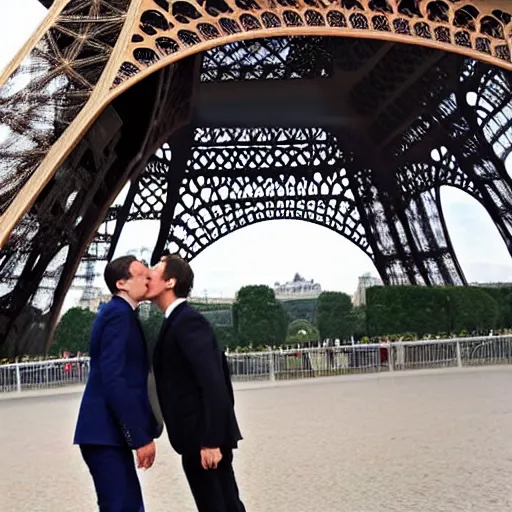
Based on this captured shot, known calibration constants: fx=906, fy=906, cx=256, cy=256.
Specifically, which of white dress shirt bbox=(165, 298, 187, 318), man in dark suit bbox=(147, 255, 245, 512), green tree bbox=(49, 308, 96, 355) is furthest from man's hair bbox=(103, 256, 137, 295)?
green tree bbox=(49, 308, 96, 355)

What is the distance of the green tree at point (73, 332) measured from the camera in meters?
23.7

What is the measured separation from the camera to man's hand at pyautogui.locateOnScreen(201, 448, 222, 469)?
3.34 metres

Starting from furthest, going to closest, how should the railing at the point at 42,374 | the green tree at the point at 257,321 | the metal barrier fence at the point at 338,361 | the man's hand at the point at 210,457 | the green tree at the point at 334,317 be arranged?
the green tree at the point at 334,317 → the green tree at the point at 257,321 → the metal barrier fence at the point at 338,361 → the railing at the point at 42,374 → the man's hand at the point at 210,457

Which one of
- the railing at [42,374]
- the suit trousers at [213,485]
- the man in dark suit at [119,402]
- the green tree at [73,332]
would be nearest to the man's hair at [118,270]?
the man in dark suit at [119,402]

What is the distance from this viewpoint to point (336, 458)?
6266 mm

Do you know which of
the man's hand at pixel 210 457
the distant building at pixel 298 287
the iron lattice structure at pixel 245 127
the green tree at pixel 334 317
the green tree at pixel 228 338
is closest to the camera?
the man's hand at pixel 210 457

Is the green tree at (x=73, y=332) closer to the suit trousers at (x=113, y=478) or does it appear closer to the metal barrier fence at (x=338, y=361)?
the metal barrier fence at (x=338, y=361)

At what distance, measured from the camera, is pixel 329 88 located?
27000 mm

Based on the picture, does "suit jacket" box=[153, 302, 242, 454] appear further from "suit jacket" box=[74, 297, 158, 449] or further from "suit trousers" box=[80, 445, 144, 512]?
"suit trousers" box=[80, 445, 144, 512]

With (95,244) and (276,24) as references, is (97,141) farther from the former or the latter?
(95,244)

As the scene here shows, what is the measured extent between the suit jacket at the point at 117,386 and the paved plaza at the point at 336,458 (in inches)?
57.9

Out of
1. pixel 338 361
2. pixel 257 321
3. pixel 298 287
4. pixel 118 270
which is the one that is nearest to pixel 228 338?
pixel 257 321

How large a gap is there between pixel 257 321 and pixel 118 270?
19464 mm

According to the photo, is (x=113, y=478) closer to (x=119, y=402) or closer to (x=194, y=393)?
(x=119, y=402)
